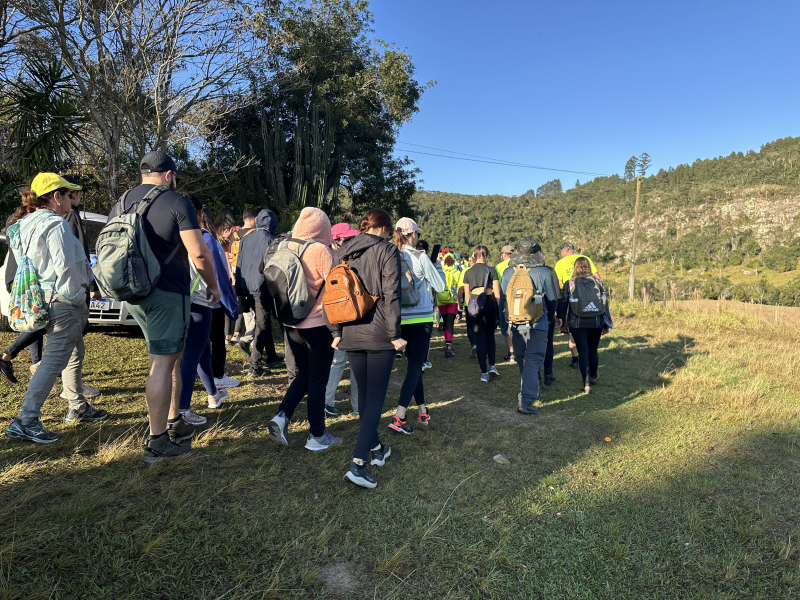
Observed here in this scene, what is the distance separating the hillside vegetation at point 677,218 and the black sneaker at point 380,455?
72.4 m

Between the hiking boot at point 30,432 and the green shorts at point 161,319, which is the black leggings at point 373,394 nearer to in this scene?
the green shorts at point 161,319

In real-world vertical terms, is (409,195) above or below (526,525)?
above

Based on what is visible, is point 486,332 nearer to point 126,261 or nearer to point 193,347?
point 193,347

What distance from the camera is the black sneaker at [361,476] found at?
2932mm

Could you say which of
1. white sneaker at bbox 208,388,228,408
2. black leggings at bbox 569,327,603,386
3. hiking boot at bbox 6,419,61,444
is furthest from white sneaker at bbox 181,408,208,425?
black leggings at bbox 569,327,603,386

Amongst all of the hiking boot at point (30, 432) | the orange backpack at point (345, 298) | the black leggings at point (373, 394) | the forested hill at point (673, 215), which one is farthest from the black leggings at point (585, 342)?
the forested hill at point (673, 215)

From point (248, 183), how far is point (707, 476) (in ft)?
43.4

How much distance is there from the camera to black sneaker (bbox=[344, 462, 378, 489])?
9.62 feet

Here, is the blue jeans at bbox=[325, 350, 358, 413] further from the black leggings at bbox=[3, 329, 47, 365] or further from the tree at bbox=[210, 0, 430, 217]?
the tree at bbox=[210, 0, 430, 217]

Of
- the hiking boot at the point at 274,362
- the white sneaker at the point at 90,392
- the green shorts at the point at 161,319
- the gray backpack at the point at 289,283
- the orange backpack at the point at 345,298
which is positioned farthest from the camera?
the hiking boot at the point at 274,362

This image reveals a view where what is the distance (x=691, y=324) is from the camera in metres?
12.8

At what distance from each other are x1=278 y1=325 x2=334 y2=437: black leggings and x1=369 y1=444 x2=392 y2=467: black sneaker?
0.46 m

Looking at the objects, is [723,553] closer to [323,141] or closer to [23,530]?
[23,530]

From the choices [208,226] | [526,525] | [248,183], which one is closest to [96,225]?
[208,226]
